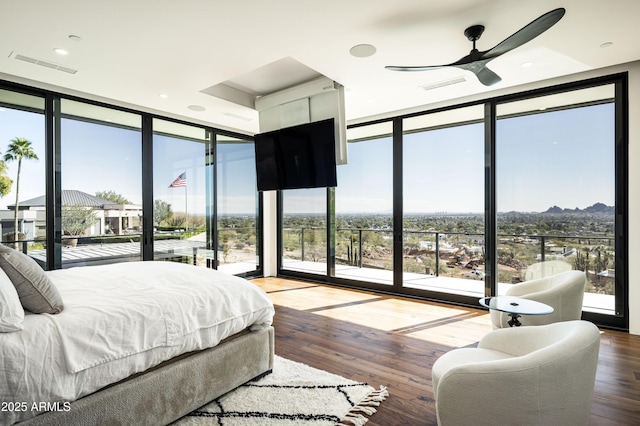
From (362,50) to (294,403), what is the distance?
2950 millimetres

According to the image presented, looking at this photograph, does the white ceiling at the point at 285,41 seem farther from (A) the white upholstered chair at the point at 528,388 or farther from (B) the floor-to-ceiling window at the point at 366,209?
(A) the white upholstered chair at the point at 528,388

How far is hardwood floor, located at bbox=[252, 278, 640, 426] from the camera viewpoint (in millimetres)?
2297

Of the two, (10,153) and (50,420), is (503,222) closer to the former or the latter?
(50,420)

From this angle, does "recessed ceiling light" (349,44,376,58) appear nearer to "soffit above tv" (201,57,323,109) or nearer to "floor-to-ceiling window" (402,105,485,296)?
"soffit above tv" (201,57,323,109)

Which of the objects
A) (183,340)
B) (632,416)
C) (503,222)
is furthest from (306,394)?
(503,222)

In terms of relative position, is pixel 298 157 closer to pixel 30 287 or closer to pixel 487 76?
pixel 487 76

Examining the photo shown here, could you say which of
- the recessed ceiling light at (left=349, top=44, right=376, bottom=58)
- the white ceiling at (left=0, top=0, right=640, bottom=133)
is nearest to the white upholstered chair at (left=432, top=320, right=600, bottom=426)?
the white ceiling at (left=0, top=0, right=640, bottom=133)

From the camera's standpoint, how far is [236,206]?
622cm

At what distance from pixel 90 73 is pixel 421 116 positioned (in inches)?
164

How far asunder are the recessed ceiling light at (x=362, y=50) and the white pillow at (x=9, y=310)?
2.95 meters

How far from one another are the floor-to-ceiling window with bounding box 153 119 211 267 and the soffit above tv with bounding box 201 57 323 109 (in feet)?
4.13

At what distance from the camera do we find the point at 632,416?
216 centimetres

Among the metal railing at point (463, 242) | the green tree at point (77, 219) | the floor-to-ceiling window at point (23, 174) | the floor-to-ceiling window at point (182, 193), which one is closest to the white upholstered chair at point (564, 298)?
the metal railing at point (463, 242)

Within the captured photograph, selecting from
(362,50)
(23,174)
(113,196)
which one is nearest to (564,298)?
(362,50)
